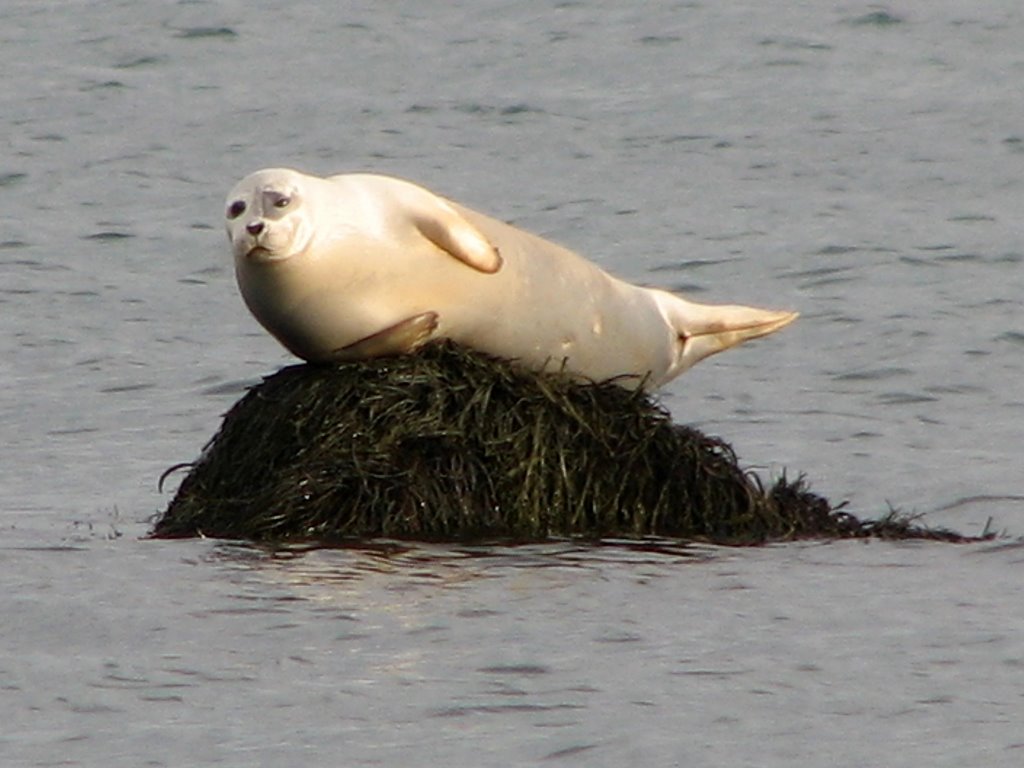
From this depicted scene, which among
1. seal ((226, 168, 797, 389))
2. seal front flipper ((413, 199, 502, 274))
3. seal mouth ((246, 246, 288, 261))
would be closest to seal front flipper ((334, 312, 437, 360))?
seal ((226, 168, 797, 389))

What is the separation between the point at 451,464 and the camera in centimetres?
791

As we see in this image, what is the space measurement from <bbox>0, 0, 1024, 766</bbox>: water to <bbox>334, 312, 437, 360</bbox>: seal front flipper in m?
0.65

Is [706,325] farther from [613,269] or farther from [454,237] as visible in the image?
[613,269]

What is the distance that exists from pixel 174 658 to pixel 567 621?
1.06 metres

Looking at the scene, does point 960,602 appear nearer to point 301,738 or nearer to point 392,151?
point 301,738

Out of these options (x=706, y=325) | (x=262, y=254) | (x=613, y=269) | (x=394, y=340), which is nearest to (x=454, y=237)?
(x=394, y=340)

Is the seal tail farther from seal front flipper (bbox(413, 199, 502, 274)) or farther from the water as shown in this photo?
seal front flipper (bbox(413, 199, 502, 274))

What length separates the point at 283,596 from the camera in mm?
7219

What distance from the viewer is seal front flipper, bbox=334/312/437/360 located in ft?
26.0

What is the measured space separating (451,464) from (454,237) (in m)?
0.71

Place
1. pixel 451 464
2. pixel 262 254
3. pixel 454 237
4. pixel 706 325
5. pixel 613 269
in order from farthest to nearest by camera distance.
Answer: pixel 613 269 < pixel 706 325 < pixel 454 237 < pixel 451 464 < pixel 262 254

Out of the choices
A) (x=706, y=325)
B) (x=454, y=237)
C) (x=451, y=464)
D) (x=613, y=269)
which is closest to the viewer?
(x=451, y=464)

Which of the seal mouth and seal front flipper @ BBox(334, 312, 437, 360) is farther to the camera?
seal front flipper @ BBox(334, 312, 437, 360)

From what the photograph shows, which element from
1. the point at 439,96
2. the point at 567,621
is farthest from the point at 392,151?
the point at 567,621
